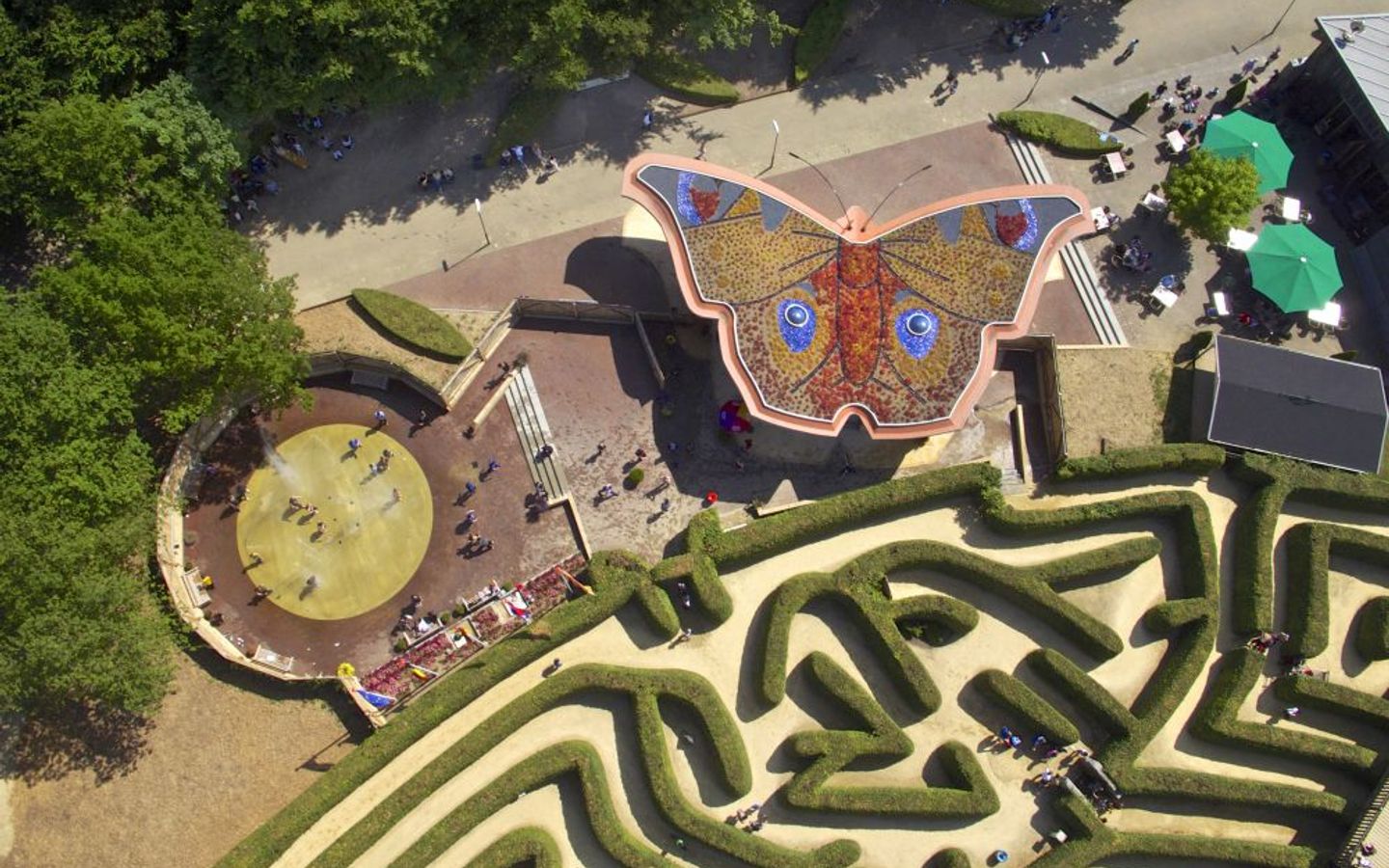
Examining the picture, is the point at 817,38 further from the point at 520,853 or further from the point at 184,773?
the point at 184,773

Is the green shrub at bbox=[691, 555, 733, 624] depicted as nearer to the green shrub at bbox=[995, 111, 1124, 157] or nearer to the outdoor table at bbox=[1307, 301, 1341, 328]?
the green shrub at bbox=[995, 111, 1124, 157]

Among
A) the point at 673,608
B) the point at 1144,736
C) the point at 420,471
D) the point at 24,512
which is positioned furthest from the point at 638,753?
the point at 24,512

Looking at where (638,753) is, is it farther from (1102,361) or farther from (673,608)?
(1102,361)

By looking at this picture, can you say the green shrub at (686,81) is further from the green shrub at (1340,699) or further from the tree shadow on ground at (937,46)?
the green shrub at (1340,699)

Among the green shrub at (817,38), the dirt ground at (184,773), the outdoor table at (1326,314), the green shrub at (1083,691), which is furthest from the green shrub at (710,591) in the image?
the outdoor table at (1326,314)

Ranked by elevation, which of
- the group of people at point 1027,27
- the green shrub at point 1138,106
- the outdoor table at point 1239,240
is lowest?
the outdoor table at point 1239,240

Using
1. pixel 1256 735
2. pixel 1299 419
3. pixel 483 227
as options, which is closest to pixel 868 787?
pixel 1256 735

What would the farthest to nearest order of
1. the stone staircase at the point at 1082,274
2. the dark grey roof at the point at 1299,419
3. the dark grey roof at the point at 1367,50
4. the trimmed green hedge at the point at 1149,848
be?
the dark grey roof at the point at 1367,50
the stone staircase at the point at 1082,274
the dark grey roof at the point at 1299,419
the trimmed green hedge at the point at 1149,848
